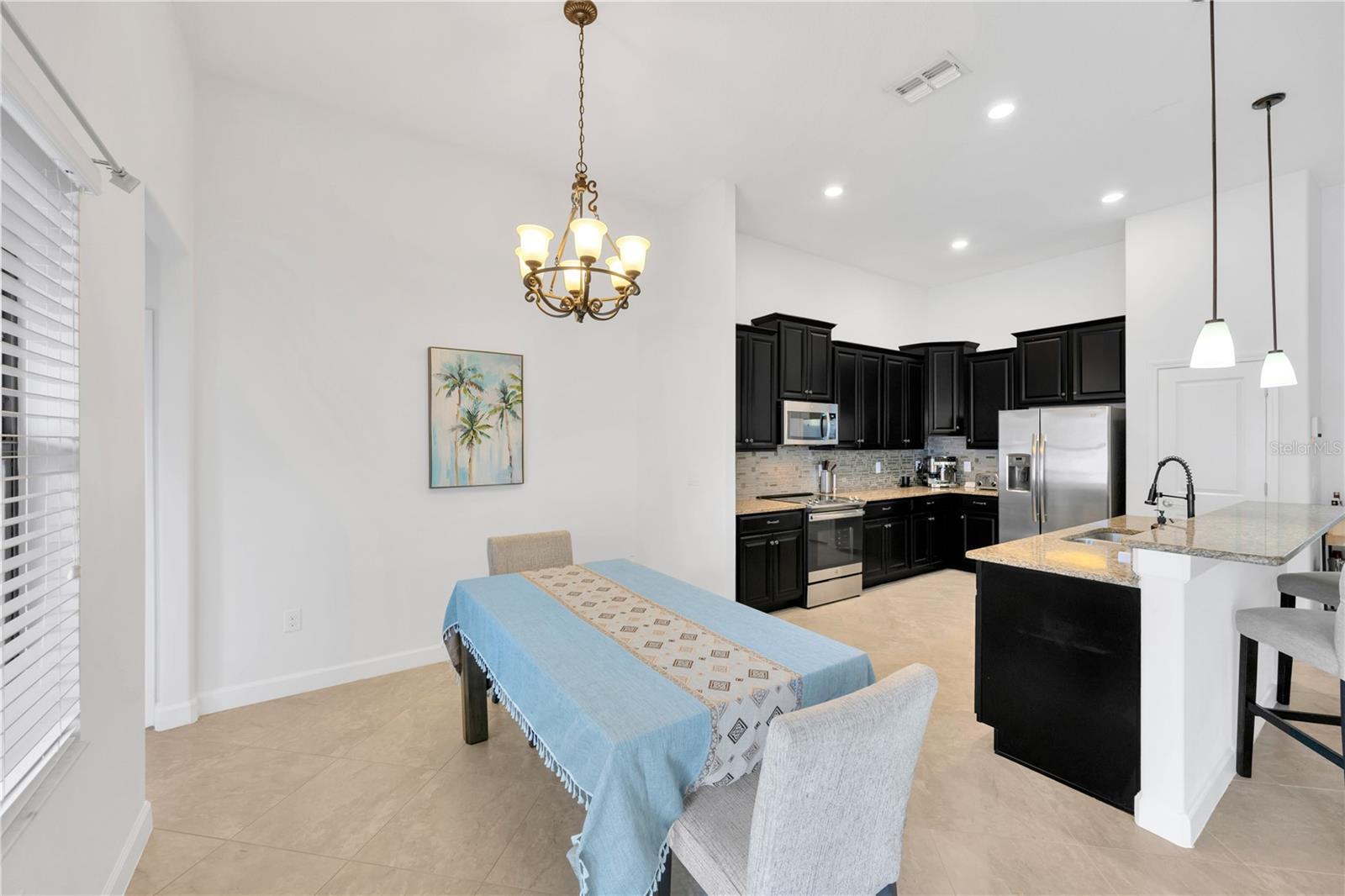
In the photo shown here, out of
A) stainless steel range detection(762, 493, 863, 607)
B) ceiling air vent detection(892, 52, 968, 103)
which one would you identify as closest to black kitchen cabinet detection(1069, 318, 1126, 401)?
stainless steel range detection(762, 493, 863, 607)

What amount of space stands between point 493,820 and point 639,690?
1.14 metres

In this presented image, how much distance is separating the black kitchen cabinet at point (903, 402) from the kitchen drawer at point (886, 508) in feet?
2.32

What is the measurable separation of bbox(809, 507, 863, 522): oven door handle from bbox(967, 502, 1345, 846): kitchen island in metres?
2.09

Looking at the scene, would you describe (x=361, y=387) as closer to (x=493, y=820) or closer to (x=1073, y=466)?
(x=493, y=820)

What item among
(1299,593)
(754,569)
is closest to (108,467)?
(754,569)

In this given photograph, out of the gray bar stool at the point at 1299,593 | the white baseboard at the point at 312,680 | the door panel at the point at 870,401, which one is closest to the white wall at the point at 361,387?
the white baseboard at the point at 312,680

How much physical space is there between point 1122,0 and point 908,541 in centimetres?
436

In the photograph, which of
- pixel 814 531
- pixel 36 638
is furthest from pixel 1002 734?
pixel 36 638

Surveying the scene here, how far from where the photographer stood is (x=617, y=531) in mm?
4262

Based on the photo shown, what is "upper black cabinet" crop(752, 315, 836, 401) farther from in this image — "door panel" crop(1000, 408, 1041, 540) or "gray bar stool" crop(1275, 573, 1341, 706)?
"gray bar stool" crop(1275, 573, 1341, 706)

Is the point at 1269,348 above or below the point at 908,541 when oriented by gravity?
above

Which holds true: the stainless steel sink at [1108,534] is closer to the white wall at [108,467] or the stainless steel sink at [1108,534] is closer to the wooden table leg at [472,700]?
the wooden table leg at [472,700]

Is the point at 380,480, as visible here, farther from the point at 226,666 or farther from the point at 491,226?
the point at 491,226

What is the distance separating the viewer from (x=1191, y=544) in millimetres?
1891
